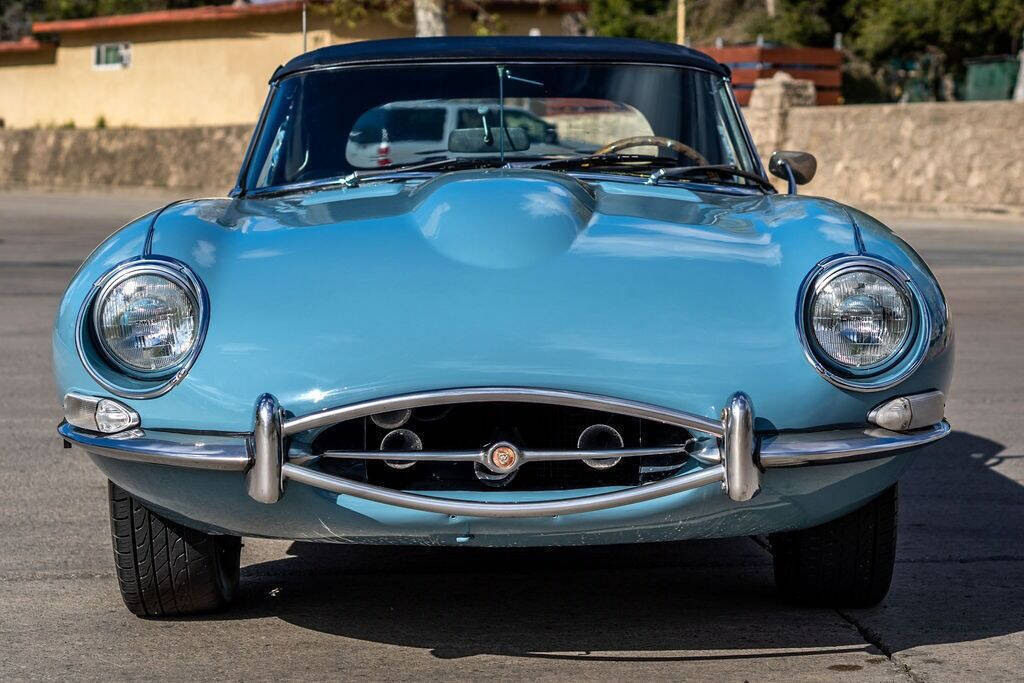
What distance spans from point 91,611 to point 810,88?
2396 cm

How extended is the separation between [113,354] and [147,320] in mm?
105

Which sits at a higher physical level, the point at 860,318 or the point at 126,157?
the point at 860,318

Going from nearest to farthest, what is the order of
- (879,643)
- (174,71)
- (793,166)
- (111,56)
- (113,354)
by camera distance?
(113,354) → (879,643) → (793,166) → (174,71) → (111,56)

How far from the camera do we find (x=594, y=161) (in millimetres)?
4336

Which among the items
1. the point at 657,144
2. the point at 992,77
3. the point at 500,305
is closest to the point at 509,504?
the point at 500,305

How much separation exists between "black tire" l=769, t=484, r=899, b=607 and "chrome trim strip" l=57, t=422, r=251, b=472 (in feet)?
4.34

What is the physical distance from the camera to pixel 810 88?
26.3 meters

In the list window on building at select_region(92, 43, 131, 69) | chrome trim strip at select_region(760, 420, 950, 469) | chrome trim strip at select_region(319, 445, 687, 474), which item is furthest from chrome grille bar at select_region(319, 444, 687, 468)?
window on building at select_region(92, 43, 131, 69)

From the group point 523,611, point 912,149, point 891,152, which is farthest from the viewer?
point 891,152

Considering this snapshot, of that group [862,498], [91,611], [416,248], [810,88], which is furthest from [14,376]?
[810,88]

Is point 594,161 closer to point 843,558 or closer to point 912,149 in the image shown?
point 843,558

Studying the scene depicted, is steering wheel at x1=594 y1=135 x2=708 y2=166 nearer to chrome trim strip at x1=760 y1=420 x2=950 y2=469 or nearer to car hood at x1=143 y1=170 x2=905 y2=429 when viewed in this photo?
car hood at x1=143 y1=170 x2=905 y2=429

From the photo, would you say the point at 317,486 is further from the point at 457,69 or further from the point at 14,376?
the point at 14,376

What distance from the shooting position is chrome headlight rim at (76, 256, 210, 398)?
3.08 m
